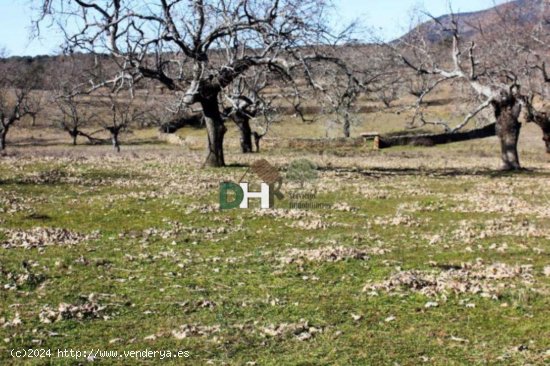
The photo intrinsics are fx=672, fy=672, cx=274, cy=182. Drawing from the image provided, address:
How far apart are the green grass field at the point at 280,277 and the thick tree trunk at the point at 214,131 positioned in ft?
29.1

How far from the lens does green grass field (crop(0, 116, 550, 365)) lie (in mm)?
8406

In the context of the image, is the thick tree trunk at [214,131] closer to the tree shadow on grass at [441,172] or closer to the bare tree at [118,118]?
the tree shadow on grass at [441,172]

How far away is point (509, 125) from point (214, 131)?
14009 mm

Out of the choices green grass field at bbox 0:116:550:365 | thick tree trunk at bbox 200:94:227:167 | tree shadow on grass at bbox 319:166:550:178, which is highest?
thick tree trunk at bbox 200:94:227:167

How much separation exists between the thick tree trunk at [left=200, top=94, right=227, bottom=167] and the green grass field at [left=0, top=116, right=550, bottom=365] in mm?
8863

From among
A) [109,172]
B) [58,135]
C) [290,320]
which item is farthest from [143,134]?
[290,320]

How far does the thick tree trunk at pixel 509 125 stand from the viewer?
31656mm

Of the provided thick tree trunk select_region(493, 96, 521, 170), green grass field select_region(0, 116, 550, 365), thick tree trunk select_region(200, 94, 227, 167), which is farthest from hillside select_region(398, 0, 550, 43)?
green grass field select_region(0, 116, 550, 365)

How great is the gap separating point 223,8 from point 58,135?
69161mm

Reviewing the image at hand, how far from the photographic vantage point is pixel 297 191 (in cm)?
2478

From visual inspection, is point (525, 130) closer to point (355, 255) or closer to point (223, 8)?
point (223, 8)

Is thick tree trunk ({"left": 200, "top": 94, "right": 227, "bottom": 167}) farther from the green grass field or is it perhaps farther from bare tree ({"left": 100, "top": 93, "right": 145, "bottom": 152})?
bare tree ({"left": 100, "top": 93, "right": 145, "bottom": 152})

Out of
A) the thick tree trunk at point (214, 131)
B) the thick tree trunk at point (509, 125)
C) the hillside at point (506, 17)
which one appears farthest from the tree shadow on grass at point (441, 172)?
the hillside at point (506, 17)
